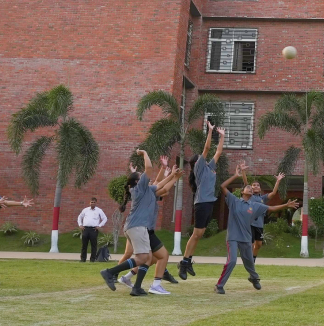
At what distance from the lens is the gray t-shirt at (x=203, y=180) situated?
558 inches

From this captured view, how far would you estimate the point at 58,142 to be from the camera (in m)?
29.3

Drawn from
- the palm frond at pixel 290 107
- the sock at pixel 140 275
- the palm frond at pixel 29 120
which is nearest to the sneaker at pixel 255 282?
the sock at pixel 140 275

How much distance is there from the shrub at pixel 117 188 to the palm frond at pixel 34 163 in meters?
2.71

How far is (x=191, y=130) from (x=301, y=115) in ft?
13.3

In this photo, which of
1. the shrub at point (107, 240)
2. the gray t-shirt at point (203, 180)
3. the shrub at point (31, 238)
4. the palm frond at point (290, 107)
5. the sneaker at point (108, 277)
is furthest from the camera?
the shrub at point (31, 238)

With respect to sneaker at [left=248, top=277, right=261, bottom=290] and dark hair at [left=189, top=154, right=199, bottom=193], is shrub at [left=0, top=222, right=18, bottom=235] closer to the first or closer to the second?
dark hair at [left=189, top=154, right=199, bottom=193]

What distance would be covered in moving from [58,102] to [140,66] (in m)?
5.41

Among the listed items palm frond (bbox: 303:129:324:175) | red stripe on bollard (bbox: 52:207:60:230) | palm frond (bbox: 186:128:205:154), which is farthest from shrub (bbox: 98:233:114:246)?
palm frond (bbox: 303:129:324:175)

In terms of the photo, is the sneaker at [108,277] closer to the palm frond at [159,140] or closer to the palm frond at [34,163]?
the palm frond at [159,140]

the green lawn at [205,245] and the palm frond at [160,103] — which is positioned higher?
the palm frond at [160,103]

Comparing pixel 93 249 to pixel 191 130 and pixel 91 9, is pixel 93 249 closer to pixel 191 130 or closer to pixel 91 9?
pixel 191 130

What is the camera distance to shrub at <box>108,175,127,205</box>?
1186 inches

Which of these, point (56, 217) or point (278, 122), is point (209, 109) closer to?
point (278, 122)

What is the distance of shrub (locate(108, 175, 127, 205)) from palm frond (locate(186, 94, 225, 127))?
3.34m
